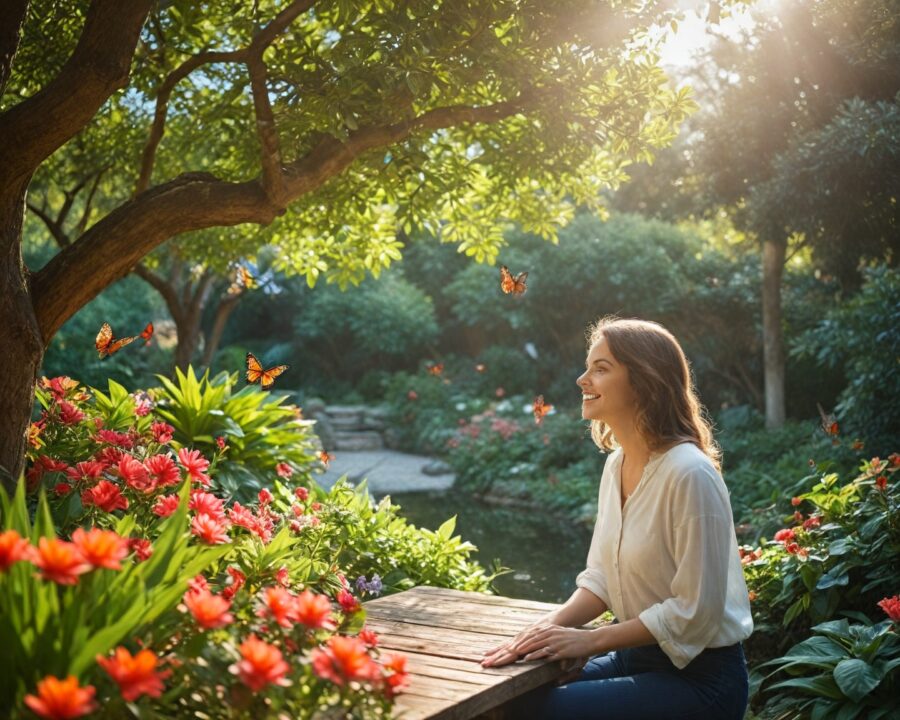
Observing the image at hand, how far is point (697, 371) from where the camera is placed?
43.3 ft

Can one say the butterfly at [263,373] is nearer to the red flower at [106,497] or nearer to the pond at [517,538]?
the red flower at [106,497]

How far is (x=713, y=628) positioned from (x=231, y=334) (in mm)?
19689

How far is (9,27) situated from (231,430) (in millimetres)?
2640

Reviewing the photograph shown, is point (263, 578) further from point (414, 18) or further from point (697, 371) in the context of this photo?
→ point (697, 371)

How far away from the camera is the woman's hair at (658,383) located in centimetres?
286

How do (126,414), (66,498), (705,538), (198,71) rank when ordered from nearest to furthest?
1. (705,538)
2. (66,498)
3. (126,414)
4. (198,71)

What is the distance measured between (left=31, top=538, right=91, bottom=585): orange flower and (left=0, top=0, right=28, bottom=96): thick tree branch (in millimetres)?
2414

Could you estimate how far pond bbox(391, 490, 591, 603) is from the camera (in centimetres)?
747

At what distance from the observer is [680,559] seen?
263cm

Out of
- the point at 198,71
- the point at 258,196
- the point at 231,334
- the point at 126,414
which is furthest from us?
the point at 231,334

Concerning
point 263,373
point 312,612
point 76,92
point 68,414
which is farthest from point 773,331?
point 312,612

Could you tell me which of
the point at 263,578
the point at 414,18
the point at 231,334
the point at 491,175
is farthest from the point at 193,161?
the point at 231,334

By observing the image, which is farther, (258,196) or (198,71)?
(198,71)

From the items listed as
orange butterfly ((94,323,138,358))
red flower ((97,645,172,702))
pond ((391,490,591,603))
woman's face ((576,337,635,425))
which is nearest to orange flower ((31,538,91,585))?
red flower ((97,645,172,702))
